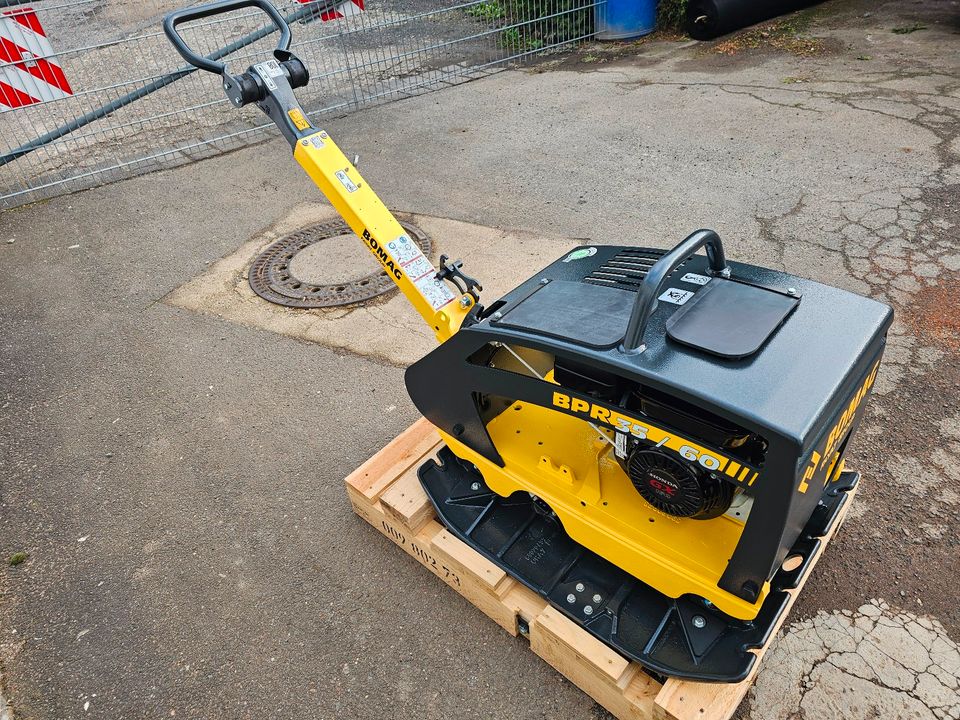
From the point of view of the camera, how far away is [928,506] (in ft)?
8.61

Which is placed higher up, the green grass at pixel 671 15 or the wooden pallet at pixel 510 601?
the green grass at pixel 671 15

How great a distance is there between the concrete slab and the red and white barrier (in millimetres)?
2182

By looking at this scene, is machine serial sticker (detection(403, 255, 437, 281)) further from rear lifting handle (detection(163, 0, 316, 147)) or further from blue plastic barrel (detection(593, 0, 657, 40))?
blue plastic barrel (detection(593, 0, 657, 40))

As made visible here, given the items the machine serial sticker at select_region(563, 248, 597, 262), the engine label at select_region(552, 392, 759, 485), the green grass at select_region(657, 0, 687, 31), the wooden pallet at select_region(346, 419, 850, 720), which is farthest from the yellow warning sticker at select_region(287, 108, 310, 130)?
the green grass at select_region(657, 0, 687, 31)

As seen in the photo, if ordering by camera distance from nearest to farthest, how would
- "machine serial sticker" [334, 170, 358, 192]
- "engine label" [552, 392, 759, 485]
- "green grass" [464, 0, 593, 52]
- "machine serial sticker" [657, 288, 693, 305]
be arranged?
1. "engine label" [552, 392, 759, 485]
2. "machine serial sticker" [657, 288, 693, 305]
3. "machine serial sticker" [334, 170, 358, 192]
4. "green grass" [464, 0, 593, 52]

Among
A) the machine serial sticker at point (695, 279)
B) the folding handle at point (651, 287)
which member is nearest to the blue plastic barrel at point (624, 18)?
the machine serial sticker at point (695, 279)

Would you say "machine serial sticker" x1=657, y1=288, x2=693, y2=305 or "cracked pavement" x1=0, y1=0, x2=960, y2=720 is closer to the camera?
"machine serial sticker" x1=657, y1=288, x2=693, y2=305

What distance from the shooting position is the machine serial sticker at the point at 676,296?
1870mm

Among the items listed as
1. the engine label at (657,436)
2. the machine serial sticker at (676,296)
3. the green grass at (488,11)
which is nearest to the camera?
the engine label at (657,436)

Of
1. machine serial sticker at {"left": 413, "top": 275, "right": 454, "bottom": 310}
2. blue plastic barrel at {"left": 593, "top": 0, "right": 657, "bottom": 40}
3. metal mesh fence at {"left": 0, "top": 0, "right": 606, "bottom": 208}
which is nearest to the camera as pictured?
machine serial sticker at {"left": 413, "top": 275, "right": 454, "bottom": 310}

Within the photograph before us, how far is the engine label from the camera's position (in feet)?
5.29

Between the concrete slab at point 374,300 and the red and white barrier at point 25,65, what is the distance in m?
2.18

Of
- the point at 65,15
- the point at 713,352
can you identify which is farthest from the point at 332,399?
the point at 65,15

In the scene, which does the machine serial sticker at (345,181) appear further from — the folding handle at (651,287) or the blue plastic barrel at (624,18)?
the blue plastic barrel at (624,18)
